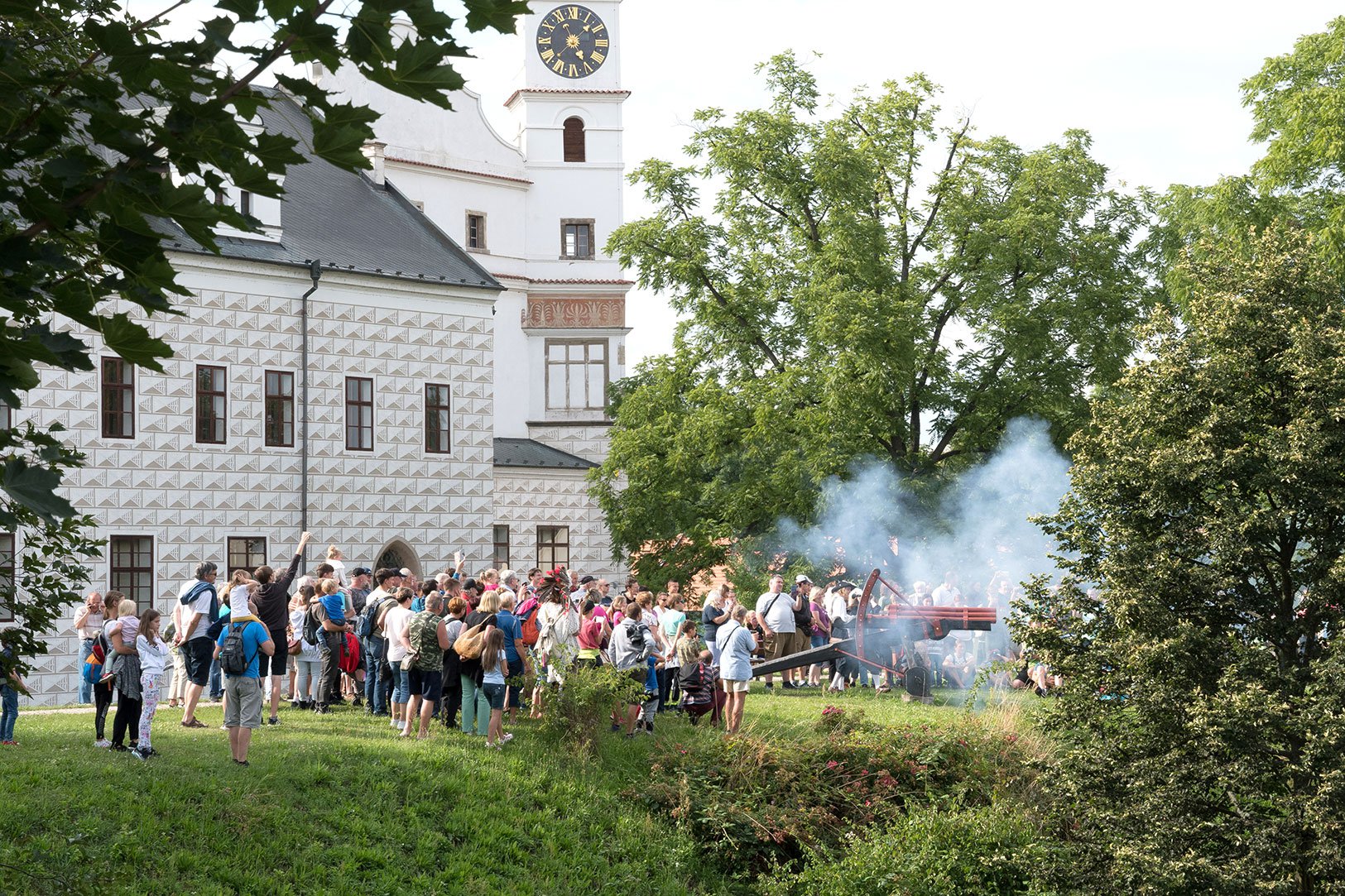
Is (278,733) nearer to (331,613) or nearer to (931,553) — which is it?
(331,613)

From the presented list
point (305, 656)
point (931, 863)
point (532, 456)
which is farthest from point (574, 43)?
point (931, 863)

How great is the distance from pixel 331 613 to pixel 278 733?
210 centimetres

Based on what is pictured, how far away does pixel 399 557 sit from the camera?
35.3 meters

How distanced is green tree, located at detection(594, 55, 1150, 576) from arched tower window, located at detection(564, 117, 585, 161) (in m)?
11.8

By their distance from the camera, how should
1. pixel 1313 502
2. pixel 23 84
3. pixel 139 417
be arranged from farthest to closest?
1. pixel 139 417
2. pixel 1313 502
3. pixel 23 84

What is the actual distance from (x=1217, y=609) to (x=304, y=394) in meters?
24.8

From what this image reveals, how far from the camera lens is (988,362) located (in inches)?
1304

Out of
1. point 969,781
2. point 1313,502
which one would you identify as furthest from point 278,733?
A: point 1313,502

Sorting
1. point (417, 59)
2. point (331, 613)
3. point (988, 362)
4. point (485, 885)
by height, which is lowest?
point (485, 885)

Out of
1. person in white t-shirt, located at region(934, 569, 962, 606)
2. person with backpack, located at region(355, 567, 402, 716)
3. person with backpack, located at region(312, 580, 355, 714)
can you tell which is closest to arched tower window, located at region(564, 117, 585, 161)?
person in white t-shirt, located at region(934, 569, 962, 606)

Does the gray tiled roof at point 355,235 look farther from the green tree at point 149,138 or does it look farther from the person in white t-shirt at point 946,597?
the green tree at point 149,138

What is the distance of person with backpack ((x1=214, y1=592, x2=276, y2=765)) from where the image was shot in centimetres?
1481

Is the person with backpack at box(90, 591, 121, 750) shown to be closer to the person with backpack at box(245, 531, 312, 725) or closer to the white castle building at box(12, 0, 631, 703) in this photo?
the person with backpack at box(245, 531, 312, 725)

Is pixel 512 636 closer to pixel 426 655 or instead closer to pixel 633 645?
pixel 426 655
